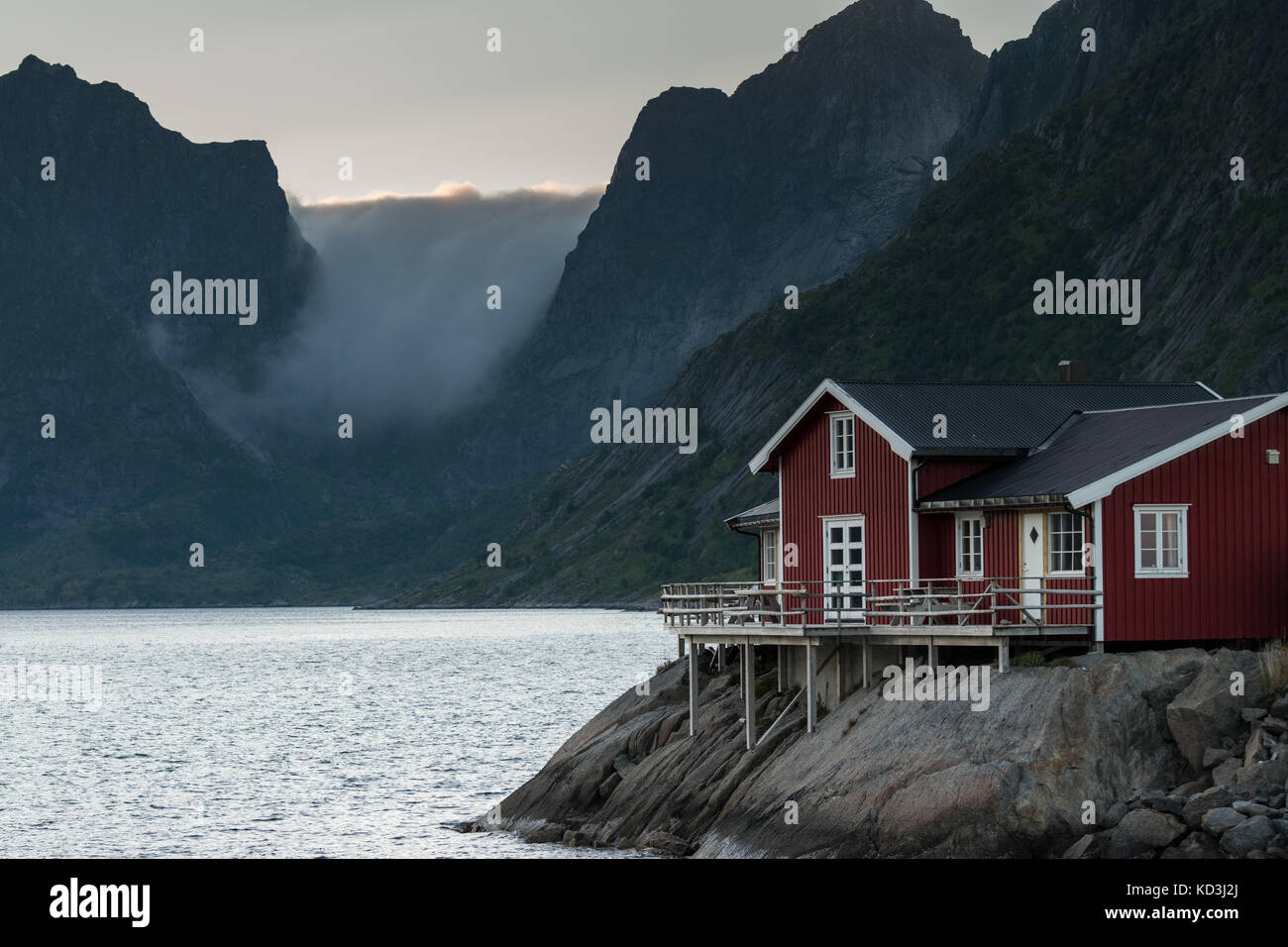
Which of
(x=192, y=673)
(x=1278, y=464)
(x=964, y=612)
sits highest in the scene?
(x=1278, y=464)

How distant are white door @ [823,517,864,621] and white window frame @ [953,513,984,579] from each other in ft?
9.21

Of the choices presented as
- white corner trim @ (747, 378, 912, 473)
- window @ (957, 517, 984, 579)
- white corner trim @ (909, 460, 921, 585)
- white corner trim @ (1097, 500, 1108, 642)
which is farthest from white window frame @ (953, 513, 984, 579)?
white corner trim @ (1097, 500, 1108, 642)

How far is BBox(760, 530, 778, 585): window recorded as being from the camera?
64.6m

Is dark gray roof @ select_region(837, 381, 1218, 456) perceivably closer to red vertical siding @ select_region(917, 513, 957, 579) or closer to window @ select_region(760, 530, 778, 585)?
red vertical siding @ select_region(917, 513, 957, 579)

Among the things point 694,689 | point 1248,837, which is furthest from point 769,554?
point 1248,837

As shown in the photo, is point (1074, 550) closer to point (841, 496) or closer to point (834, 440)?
point (841, 496)

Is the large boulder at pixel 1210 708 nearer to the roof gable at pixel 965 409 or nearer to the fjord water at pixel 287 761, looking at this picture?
the roof gable at pixel 965 409

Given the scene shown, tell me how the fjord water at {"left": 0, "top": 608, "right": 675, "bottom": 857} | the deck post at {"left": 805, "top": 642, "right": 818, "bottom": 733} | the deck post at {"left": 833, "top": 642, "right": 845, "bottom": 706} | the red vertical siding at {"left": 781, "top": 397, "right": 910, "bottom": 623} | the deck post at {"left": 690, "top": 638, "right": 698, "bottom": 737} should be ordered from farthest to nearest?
the fjord water at {"left": 0, "top": 608, "right": 675, "bottom": 857} < the deck post at {"left": 690, "top": 638, "right": 698, "bottom": 737} < the red vertical siding at {"left": 781, "top": 397, "right": 910, "bottom": 623} < the deck post at {"left": 833, "top": 642, "right": 845, "bottom": 706} < the deck post at {"left": 805, "top": 642, "right": 818, "bottom": 733}

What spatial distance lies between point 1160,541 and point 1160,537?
10cm

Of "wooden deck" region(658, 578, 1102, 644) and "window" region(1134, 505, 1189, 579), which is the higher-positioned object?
"window" region(1134, 505, 1189, 579)

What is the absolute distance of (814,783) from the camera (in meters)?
44.4
